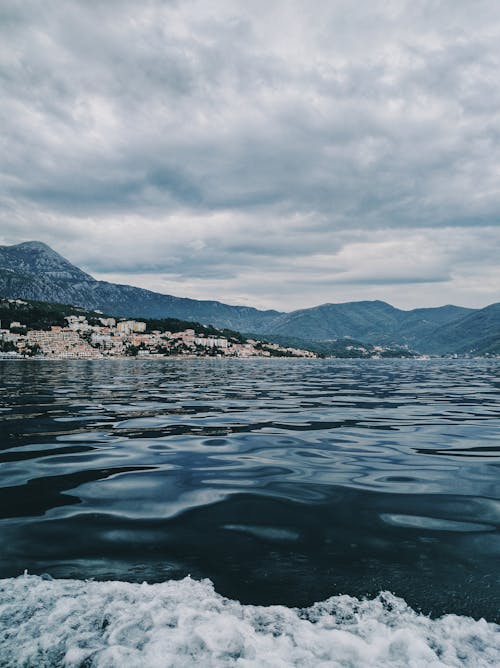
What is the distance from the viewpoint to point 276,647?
3553 mm

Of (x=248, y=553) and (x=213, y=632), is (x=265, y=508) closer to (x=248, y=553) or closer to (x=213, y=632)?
(x=248, y=553)

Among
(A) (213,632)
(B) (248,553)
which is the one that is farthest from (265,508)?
(A) (213,632)

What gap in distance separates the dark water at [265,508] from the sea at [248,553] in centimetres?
4

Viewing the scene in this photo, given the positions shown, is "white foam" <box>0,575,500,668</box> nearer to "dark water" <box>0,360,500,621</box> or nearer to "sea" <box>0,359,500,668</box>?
"sea" <box>0,359,500,668</box>

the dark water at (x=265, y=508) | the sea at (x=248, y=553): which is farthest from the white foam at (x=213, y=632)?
the dark water at (x=265, y=508)

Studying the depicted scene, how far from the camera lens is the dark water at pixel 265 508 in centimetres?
482

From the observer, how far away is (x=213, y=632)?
3717 mm

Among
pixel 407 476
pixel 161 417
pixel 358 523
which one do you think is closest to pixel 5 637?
pixel 358 523

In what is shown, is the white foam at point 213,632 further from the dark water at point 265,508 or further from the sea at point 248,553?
the dark water at point 265,508

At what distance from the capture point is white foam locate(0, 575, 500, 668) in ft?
11.1

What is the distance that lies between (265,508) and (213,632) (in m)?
3.66

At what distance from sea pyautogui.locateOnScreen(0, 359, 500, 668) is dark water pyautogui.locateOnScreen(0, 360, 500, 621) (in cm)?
4

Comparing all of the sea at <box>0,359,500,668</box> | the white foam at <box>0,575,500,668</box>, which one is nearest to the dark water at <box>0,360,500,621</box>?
the sea at <box>0,359,500,668</box>

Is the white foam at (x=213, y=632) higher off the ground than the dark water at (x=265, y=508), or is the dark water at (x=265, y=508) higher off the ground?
the white foam at (x=213, y=632)
